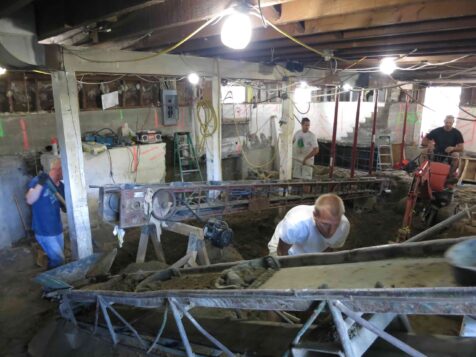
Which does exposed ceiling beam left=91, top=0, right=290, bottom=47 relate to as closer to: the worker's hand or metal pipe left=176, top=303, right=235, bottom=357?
the worker's hand

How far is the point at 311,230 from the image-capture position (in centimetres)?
317

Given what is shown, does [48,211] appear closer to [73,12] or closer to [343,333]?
[73,12]

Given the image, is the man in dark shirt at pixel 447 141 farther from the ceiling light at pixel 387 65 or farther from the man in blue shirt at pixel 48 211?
the man in blue shirt at pixel 48 211

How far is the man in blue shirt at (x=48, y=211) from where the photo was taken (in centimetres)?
452

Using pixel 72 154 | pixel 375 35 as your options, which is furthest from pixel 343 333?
pixel 72 154

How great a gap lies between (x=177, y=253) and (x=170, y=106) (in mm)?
5527

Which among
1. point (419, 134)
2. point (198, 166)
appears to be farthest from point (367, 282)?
point (419, 134)

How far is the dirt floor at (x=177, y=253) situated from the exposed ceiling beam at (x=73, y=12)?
2.77 meters

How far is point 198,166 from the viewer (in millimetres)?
9906

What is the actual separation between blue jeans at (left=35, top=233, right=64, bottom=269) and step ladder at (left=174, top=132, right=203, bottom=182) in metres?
5.16

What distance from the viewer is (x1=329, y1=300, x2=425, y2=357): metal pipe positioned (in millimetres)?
1271

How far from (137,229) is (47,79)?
3.90 meters

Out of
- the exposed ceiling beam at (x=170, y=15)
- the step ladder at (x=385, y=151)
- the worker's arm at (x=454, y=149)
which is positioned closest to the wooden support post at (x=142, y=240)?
the exposed ceiling beam at (x=170, y=15)

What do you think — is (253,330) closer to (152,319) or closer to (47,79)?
(152,319)
